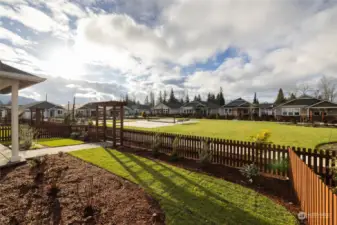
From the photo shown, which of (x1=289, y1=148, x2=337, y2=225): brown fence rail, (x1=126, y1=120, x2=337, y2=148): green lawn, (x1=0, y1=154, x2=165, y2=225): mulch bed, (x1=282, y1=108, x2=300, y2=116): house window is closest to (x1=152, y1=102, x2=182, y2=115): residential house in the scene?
(x1=282, y1=108, x2=300, y2=116): house window

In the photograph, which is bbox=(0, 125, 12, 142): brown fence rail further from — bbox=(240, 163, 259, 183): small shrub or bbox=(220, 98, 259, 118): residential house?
bbox=(220, 98, 259, 118): residential house

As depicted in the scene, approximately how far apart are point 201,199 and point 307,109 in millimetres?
41933

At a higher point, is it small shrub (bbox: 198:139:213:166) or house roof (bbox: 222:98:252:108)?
house roof (bbox: 222:98:252:108)

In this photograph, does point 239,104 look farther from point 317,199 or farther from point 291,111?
point 317,199

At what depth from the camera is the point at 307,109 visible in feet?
117

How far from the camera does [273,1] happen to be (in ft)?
24.9

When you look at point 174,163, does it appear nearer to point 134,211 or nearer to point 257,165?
point 257,165

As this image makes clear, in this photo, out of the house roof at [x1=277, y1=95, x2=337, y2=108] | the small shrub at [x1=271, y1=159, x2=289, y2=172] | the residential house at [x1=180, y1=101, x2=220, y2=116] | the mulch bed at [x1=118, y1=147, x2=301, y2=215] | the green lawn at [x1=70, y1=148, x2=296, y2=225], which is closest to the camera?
the green lawn at [x1=70, y1=148, x2=296, y2=225]

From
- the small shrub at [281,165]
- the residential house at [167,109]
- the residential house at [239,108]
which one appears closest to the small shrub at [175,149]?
the small shrub at [281,165]

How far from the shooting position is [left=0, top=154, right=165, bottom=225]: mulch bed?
342 centimetres

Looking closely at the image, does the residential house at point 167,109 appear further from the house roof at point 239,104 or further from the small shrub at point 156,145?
the small shrub at point 156,145

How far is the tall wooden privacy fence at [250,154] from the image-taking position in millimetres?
5102

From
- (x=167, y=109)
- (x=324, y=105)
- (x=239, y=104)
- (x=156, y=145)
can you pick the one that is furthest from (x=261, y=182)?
(x=167, y=109)

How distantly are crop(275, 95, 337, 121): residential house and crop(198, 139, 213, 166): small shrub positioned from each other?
32967mm
